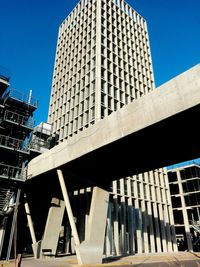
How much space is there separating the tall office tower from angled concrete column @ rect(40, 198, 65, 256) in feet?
27.6

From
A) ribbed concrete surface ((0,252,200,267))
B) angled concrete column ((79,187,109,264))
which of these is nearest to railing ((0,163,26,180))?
ribbed concrete surface ((0,252,200,267))

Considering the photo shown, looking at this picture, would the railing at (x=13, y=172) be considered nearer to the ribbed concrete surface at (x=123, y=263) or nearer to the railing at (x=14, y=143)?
the railing at (x=14, y=143)

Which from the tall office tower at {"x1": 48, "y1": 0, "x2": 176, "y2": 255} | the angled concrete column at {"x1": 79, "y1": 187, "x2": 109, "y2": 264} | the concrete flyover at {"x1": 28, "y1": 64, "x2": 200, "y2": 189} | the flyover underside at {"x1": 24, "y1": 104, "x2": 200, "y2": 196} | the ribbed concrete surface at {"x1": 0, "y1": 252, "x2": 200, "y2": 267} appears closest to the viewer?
the concrete flyover at {"x1": 28, "y1": 64, "x2": 200, "y2": 189}

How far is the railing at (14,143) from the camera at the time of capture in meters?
22.3

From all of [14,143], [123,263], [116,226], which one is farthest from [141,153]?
[116,226]

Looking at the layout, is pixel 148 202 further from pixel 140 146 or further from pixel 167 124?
pixel 167 124

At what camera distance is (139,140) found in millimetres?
13555

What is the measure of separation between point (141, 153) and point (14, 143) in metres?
13.9

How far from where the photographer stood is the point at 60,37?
5675cm

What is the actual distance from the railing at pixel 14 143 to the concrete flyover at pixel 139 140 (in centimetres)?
394

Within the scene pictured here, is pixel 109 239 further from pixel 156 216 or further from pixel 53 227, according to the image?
pixel 156 216

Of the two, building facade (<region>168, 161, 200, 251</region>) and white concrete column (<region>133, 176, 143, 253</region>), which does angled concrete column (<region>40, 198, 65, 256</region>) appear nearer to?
white concrete column (<region>133, 176, 143, 253</region>)

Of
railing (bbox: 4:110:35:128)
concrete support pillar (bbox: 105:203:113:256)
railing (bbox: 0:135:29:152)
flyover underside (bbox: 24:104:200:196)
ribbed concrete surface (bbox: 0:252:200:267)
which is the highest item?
railing (bbox: 4:110:35:128)

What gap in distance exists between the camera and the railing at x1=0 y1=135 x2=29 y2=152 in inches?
878
